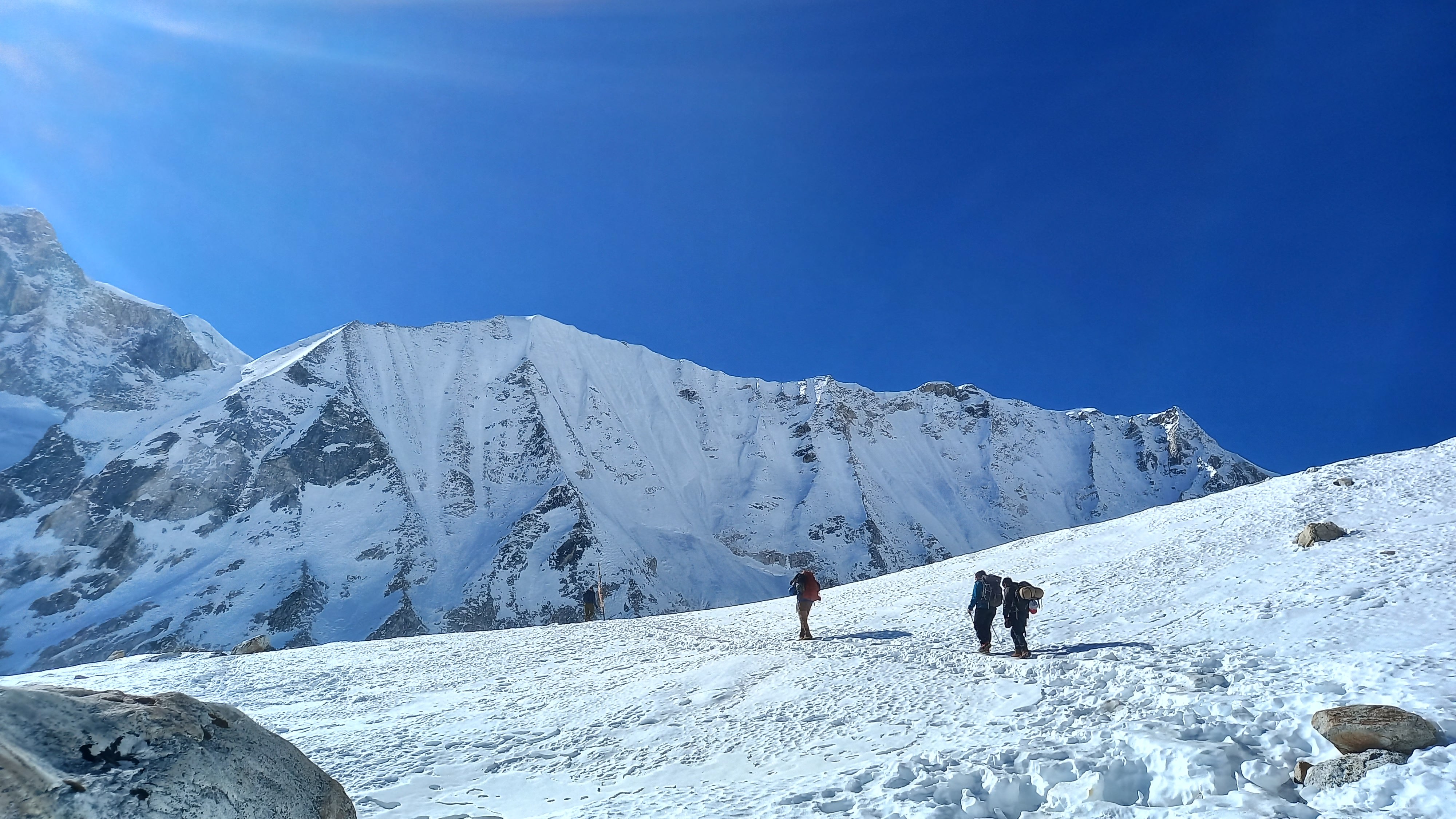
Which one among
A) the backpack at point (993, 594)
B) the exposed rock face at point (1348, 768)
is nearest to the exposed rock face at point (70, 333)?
→ the backpack at point (993, 594)

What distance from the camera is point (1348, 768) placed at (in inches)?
218

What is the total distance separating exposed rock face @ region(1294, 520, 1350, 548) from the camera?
16.5 m

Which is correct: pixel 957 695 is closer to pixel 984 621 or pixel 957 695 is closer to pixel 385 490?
pixel 984 621

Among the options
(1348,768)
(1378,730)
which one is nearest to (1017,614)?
(1378,730)

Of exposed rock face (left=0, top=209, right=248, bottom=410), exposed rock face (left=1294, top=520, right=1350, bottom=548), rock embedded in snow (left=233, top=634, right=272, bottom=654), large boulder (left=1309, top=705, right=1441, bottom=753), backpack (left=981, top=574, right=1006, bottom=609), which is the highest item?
exposed rock face (left=0, top=209, right=248, bottom=410)

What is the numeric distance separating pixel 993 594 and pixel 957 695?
387 cm

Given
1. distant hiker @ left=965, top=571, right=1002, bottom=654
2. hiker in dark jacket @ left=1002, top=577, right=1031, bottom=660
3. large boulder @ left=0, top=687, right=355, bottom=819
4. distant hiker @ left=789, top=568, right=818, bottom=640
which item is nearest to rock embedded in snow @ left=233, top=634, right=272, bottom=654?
distant hiker @ left=789, top=568, right=818, bottom=640

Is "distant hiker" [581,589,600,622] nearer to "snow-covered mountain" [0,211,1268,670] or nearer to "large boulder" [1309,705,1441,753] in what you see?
"large boulder" [1309,705,1441,753]

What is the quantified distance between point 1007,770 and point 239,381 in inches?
7211

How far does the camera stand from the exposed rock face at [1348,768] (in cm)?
546

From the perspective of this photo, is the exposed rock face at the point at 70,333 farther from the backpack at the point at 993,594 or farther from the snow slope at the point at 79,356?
the backpack at the point at 993,594

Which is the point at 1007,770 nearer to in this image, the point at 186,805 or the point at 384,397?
the point at 186,805

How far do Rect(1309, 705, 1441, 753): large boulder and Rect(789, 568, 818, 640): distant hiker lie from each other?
12.0 m

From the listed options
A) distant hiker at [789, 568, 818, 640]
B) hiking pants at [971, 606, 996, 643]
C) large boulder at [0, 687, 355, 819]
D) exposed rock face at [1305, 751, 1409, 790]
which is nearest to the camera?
large boulder at [0, 687, 355, 819]
